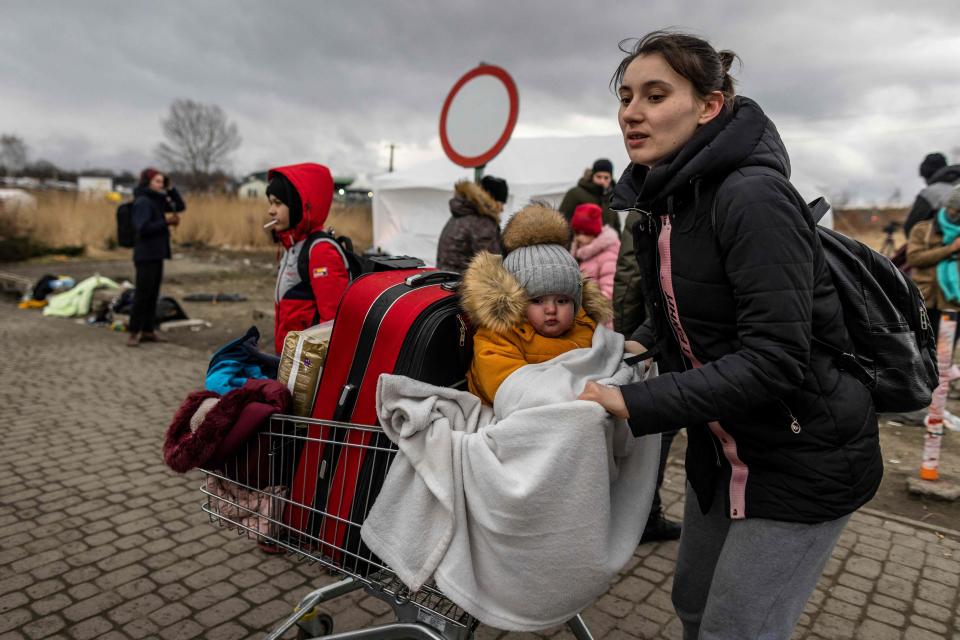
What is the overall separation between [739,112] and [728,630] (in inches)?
52.3

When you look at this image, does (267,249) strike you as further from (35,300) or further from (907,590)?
(907,590)

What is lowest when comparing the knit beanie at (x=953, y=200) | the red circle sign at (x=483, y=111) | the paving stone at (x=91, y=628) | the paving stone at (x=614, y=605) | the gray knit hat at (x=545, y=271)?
the paving stone at (x=91, y=628)

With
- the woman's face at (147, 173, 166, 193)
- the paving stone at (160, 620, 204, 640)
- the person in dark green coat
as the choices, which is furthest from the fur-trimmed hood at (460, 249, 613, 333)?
the woman's face at (147, 173, 166, 193)

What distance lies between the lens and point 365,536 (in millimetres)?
1950

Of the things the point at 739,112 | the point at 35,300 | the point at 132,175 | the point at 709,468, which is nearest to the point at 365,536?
the point at 709,468

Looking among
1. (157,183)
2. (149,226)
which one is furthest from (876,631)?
(157,183)

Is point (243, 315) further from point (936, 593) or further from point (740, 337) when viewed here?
point (740, 337)

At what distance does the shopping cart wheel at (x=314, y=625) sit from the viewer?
9.36 feet

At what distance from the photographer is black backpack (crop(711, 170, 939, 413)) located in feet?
5.73

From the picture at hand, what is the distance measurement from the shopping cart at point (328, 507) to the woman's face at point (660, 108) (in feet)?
3.53

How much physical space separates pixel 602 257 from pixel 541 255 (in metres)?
3.71

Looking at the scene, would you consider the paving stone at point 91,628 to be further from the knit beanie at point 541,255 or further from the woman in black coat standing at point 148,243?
the woman in black coat standing at point 148,243

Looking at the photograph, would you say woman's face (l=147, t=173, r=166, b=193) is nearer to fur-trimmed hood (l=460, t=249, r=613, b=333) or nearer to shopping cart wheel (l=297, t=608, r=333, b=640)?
shopping cart wheel (l=297, t=608, r=333, b=640)

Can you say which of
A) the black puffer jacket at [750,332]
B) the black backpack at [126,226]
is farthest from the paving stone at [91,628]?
the black backpack at [126,226]
